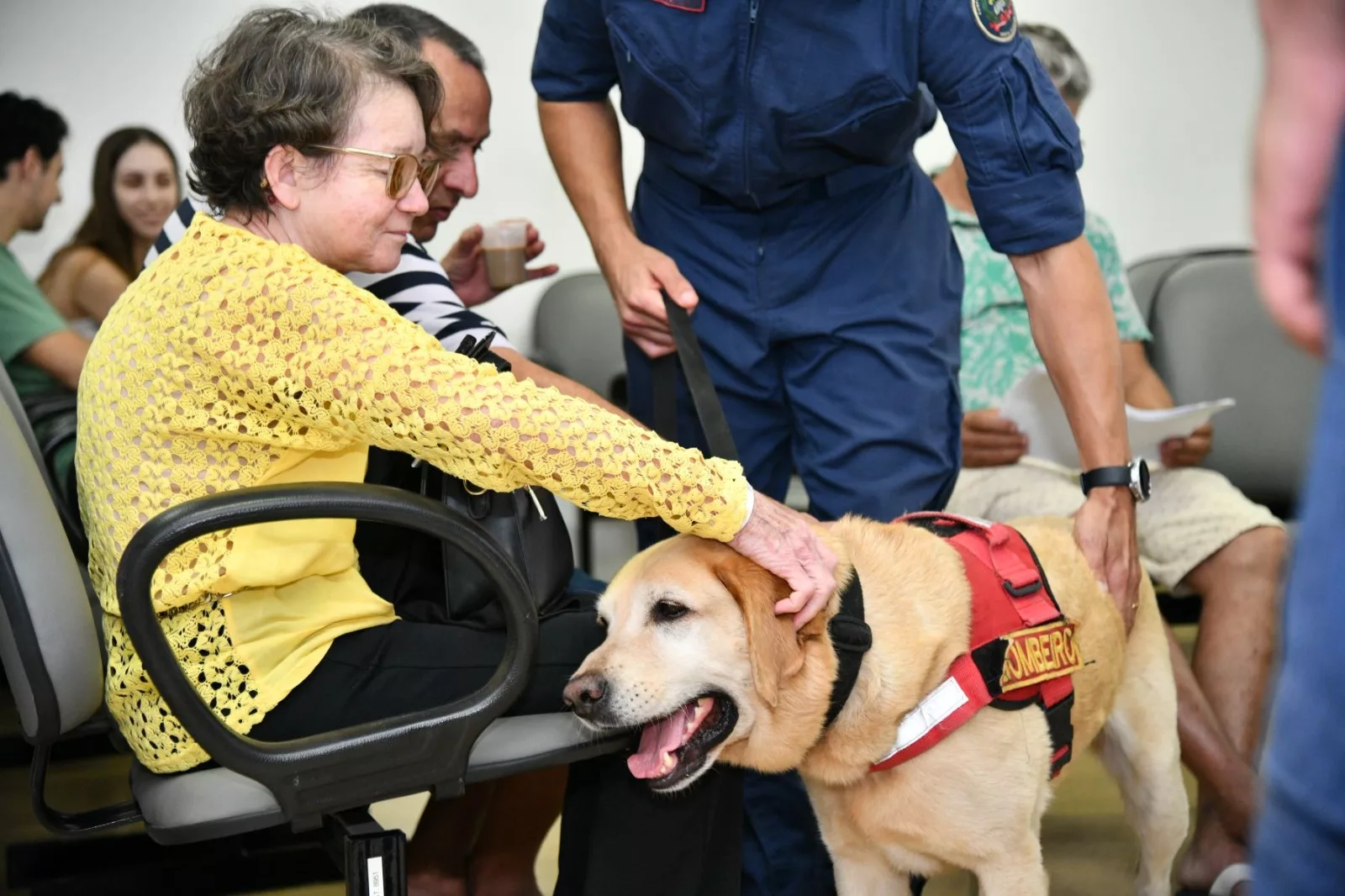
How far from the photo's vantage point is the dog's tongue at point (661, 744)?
4.83ft

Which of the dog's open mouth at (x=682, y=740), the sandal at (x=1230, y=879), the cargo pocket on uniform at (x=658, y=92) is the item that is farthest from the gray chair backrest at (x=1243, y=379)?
the dog's open mouth at (x=682, y=740)

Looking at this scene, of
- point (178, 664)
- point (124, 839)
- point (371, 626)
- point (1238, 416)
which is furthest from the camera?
point (1238, 416)

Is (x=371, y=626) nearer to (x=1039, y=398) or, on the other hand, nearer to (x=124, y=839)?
(x=124, y=839)

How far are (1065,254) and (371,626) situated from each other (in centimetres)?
99

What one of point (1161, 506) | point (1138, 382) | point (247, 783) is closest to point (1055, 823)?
point (1161, 506)

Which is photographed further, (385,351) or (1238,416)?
(1238,416)

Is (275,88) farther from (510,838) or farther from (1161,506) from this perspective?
(1161,506)

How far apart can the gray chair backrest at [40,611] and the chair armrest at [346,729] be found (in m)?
0.19

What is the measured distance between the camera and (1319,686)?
565 millimetres

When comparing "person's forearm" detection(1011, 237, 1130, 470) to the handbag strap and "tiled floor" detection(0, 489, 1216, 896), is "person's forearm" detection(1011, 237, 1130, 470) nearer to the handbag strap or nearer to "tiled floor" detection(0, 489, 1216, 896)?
the handbag strap

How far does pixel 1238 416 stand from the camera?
10.6ft

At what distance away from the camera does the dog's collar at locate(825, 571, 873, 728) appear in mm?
1476

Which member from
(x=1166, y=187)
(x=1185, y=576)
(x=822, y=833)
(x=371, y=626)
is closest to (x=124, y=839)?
(x=371, y=626)

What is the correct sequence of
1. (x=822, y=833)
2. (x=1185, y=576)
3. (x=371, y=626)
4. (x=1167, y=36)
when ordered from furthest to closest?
(x=1167, y=36), (x=1185, y=576), (x=822, y=833), (x=371, y=626)
